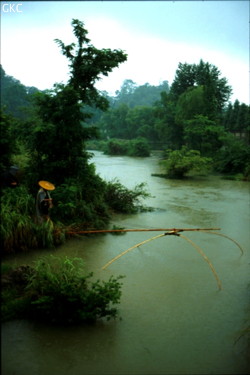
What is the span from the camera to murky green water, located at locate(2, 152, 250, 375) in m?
3.45

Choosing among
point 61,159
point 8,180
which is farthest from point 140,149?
point 8,180

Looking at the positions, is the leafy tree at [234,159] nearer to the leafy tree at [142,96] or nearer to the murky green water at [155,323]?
the murky green water at [155,323]

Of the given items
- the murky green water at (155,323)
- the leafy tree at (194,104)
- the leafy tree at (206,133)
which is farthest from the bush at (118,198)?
the leafy tree at (194,104)

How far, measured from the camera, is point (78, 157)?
26.0 ft

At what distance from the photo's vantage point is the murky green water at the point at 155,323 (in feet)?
11.3

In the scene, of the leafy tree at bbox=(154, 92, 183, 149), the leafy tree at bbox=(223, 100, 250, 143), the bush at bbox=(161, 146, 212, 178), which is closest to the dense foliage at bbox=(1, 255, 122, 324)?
the bush at bbox=(161, 146, 212, 178)

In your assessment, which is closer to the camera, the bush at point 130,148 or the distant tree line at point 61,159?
the distant tree line at point 61,159

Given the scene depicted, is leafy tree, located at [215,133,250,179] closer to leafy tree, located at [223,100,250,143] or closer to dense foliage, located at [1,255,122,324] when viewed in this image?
leafy tree, located at [223,100,250,143]

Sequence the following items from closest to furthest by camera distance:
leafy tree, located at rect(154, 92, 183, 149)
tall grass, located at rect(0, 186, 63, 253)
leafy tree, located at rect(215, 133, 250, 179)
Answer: tall grass, located at rect(0, 186, 63, 253), leafy tree, located at rect(215, 133, 250, 179), leafy tree, located at rect(154, 92, 183, 149)

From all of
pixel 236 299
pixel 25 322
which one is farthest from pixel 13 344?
pixel 236 299

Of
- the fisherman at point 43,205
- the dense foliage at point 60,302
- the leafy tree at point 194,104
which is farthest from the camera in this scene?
the leafy tree at point 194,104

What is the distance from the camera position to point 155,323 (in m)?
4.20

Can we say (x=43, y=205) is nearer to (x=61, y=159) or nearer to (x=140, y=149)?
(x=61, y=159)

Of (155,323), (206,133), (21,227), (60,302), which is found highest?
(206,133)
